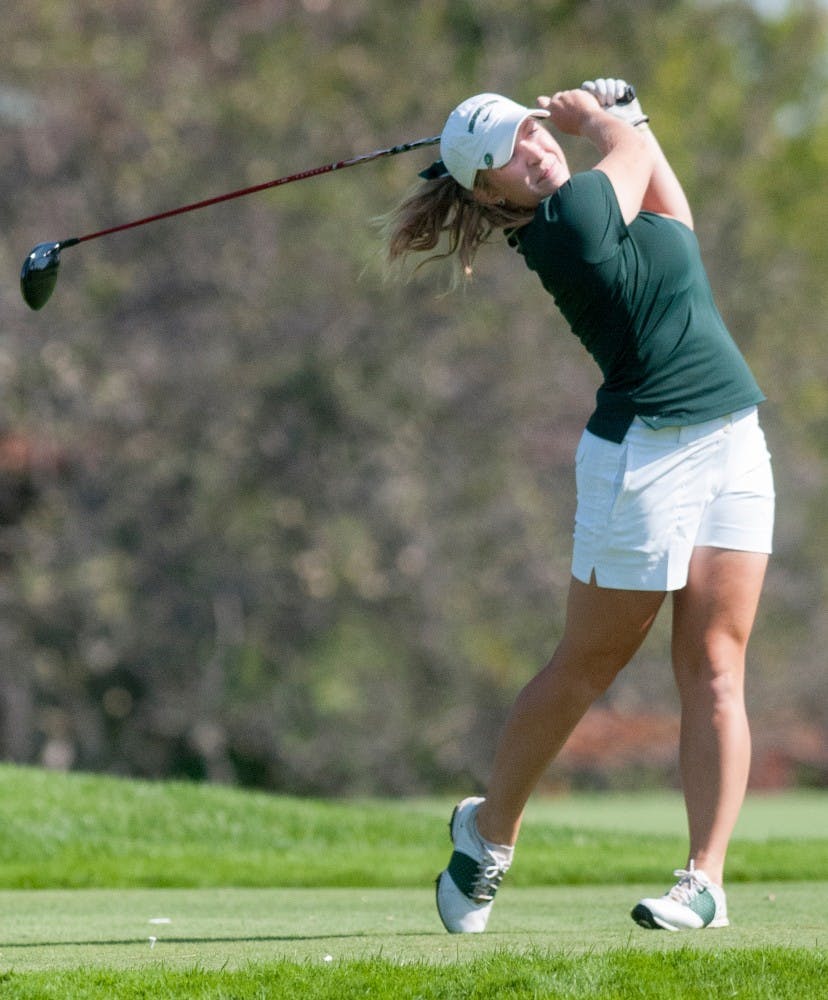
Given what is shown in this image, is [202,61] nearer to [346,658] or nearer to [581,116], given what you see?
[346,658]

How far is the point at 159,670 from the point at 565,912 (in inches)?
427

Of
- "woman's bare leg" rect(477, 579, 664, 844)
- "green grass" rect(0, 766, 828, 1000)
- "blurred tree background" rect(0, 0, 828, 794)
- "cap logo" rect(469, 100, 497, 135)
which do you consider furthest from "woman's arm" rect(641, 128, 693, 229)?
"blurred tree background" rect(0, 0, 828, 794)

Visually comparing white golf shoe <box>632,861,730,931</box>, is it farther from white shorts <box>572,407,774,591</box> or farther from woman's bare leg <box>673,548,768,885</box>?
white shorts <box>572,407,774,591</box>

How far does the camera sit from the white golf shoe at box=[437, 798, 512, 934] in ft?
13.7

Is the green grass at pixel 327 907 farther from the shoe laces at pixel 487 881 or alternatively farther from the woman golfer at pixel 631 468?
the woman golfer at pixel 631 468

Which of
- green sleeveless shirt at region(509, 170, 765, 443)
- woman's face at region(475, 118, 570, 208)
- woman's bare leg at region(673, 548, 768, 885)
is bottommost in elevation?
woman's bare leg at region(673, 548, 768, 885)

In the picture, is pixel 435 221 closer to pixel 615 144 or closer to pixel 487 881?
pixel 615 144

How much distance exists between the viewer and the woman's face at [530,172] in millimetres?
4039

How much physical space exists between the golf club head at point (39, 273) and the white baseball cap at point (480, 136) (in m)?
1.29

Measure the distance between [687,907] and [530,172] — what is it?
169 cm

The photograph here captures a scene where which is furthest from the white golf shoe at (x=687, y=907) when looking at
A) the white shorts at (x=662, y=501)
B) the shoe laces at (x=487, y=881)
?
the white shorts at (x=662, y=501)

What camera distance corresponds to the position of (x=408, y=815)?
886 centimetres

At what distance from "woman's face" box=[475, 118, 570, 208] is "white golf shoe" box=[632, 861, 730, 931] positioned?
1.58m

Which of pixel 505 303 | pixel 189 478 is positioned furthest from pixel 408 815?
pixel 505 303
